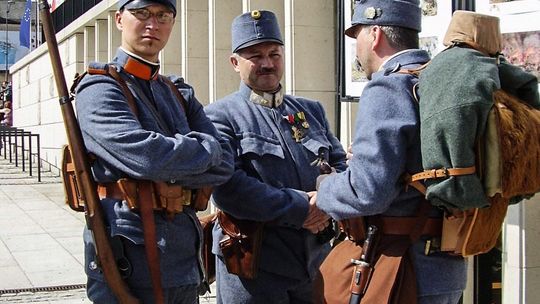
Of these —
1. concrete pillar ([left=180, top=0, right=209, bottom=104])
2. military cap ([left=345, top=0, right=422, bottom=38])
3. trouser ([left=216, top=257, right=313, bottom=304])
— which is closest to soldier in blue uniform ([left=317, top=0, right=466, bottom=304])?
military cap ([left=345, top=0, right=422, bottom=38])

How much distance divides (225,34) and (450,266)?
6.76 meters

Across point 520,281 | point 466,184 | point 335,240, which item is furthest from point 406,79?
point 520,281

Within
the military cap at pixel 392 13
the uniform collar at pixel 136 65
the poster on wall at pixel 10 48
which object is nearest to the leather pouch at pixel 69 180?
the uniform collar at pixel 136 65

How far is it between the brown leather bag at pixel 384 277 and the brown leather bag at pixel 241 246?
2.17 ft

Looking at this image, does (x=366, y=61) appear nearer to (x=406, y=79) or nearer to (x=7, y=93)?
(x=406, y=79)

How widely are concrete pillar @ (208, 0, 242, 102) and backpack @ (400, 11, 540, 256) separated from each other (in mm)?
6634

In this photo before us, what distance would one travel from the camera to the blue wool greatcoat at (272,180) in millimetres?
3604

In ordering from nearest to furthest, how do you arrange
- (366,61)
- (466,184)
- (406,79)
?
(466,184), (406,79), (366,61)

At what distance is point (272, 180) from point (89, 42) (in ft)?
44.3

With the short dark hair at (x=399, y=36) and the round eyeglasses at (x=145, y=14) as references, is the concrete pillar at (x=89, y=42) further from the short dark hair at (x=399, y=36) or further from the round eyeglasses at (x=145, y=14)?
the short dark hair at (x=399, y=36)

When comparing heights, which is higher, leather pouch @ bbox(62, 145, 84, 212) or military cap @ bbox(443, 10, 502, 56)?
military cap @ bbox(443, 10, 502, 56)

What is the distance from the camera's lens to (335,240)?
421 centimetres

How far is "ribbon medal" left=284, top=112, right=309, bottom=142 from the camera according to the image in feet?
12.7

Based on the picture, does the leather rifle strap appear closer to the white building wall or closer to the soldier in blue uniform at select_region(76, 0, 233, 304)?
the soldier in blue uniform at select_region(76, 0, 233, 304)
